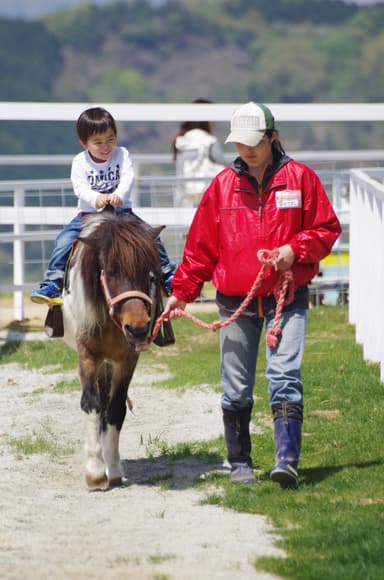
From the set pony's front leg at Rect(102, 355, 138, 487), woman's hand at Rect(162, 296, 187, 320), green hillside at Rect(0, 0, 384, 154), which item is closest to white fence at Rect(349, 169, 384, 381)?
pony's front leg at Rect(102, 355, 138, 487)

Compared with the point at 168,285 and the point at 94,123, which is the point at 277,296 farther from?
the point at 94,123

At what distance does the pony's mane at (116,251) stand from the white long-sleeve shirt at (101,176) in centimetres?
35

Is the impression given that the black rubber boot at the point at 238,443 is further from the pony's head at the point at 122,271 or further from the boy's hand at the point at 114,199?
the boy's hand at the point at 114,199

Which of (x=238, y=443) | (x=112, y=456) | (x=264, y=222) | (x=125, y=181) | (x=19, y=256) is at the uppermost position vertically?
(x=125, y=181)

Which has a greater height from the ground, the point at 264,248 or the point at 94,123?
the point at 94,123

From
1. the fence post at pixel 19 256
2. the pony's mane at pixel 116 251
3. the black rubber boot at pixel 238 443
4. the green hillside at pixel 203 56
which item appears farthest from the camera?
the green hillside at pixel 203 56

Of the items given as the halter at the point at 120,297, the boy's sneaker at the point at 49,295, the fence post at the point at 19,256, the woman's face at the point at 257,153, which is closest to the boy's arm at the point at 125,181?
the boy's sneaker at the point at 49,295

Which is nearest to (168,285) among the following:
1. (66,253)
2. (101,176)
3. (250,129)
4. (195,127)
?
(66,253)

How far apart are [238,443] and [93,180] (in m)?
1.81

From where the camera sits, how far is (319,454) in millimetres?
7691

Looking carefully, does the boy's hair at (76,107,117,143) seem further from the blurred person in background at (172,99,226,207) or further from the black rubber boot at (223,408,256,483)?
the blurred person in background at (172,99,226,207)

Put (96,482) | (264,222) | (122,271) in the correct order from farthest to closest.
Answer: (96,482) < (122,271) < (264,222)

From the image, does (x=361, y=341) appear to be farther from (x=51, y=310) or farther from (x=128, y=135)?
(x=128, y=135)

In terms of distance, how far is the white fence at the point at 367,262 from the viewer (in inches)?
402
